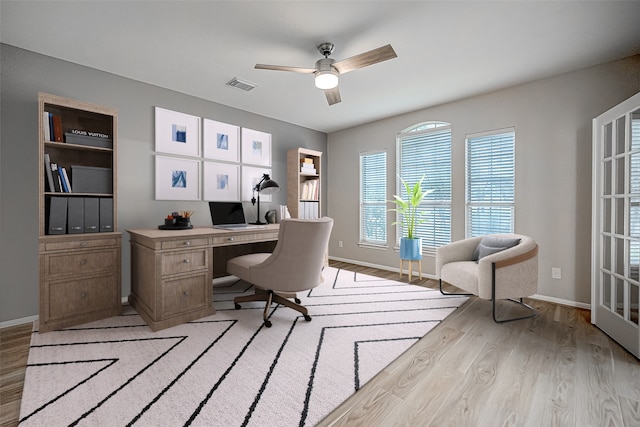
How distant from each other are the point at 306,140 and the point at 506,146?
3.00 metres

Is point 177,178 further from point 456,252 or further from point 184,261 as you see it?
point 456,252

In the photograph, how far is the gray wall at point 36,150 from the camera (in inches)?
94.2

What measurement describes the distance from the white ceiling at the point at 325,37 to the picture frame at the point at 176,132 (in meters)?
0.34

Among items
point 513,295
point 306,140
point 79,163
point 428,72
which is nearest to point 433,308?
point 513,295

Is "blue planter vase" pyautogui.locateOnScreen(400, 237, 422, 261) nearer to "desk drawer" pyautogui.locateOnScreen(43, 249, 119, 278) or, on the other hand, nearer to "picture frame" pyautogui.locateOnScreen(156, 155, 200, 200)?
"picture frame" pyautogui.locateOnScreen(156, 155, 200, 200)

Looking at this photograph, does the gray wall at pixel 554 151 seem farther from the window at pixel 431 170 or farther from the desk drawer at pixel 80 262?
the desk drawer at pixel 80 262

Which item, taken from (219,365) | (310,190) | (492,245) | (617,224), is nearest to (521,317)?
(492,245)

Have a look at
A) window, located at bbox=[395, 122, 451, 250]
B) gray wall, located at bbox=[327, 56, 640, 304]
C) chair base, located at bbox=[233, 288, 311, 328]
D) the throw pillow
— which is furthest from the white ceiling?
chair base, located at bbox=[233, 288, 311, 328]

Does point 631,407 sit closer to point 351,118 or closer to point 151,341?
point 151,341

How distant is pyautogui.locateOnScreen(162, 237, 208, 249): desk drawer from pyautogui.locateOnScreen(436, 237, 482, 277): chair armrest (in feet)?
8.28

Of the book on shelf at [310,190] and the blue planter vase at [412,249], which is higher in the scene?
the book on shelf at [310,190]

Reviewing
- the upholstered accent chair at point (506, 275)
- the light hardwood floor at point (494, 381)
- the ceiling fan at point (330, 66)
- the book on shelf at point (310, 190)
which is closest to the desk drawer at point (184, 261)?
the light hardwood floor at point (494, 381)

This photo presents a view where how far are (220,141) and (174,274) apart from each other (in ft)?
6.60

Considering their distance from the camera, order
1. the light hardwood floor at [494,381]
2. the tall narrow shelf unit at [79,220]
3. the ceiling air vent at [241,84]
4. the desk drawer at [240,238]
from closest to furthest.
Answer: the light hardwood floor at [494,381]
the tall narrow shelf unit at [79,220]
the desk drawer at [240,238]
the ceiling air vent at [241,84]
